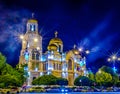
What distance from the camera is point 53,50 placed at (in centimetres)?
9762

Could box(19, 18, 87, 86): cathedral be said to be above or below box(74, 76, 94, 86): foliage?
above

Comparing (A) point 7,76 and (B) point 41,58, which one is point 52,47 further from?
(A) point 7,76

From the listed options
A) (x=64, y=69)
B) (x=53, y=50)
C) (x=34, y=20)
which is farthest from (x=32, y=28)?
(x=64, y=69)

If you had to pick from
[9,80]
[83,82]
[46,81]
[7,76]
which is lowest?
[9,80]

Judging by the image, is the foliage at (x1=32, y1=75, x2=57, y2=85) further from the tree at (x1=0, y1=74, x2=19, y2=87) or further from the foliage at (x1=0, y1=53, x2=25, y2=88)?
the tree at (x1=0, y1=74, x2=19, y2=87)

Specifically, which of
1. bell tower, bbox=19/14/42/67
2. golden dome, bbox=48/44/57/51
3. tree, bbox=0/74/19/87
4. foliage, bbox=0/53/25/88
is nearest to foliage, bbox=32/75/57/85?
bell tower, bbox=19/14/42/67

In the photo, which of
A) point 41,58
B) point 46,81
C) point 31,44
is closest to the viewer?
point 46,81

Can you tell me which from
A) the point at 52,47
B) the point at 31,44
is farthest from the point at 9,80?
the point at 52,47

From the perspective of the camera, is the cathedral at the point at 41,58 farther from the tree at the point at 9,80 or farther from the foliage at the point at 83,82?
the tree at the point at 9,80

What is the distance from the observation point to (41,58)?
9500 centimetres

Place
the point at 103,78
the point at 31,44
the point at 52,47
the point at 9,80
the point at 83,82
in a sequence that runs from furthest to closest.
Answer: the point at 103,78 → the point at 52,47 → the point at 31,44 → the point at 83,82 → the point at 9,80

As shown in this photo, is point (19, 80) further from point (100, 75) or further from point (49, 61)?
A: point (100, 75)

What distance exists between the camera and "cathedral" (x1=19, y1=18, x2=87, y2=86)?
93.2 metres

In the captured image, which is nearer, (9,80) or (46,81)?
(9,80)
